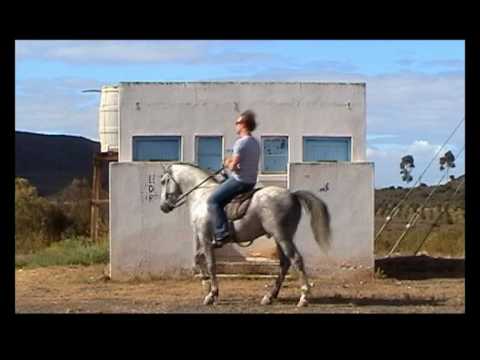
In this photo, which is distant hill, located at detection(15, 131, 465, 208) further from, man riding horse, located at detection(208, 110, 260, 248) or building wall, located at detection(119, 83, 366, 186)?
man riding horse, located at detection(208, 110, 260, 248)

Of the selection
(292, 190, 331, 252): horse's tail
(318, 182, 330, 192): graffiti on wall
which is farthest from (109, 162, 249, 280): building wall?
(292, 190, 331, 252): horse's tail

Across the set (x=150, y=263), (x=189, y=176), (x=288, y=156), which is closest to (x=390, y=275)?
(x=288, y=156)

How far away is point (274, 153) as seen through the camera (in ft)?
62.2

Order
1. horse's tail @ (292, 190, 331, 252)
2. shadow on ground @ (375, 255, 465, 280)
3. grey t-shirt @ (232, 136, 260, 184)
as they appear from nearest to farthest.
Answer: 1. grey t-shirt @ (232, 136, 260, 184)
2. horse's tail @ (292, 190, 331, 252)
3. shadow on ground @ (375, 255, 465, 280)

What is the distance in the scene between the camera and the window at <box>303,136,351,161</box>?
62.1 feet

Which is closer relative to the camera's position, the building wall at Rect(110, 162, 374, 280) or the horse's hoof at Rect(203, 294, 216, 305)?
the horse's hoof at Rect(203, 294, 216, 305)

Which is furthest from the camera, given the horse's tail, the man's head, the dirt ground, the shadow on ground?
the shadow on ground

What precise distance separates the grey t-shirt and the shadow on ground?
224 inches

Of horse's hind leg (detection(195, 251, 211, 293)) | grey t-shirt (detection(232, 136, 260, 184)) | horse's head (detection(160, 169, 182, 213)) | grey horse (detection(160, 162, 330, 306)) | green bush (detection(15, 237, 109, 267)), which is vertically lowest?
green bush (detection(15, 237, 109, 267))

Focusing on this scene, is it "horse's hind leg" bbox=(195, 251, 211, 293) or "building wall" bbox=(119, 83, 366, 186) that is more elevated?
"building wall" bbox=(119, 83, 366, 186)
